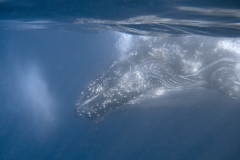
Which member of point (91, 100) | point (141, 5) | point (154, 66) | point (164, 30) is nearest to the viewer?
point (141, 5)

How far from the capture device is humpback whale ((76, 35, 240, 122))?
13.1 metres

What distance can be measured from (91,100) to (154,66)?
4.87 metres

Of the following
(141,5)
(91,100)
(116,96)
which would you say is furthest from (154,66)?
(141,5)

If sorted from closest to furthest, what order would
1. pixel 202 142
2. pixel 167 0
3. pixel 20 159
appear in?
pixel 167 0 → pixel 202 142 → pixel 20 159

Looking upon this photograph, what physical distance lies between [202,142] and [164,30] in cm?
4955

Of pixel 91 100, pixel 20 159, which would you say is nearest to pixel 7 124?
pixel 20 159

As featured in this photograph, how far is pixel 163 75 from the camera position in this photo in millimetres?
13602

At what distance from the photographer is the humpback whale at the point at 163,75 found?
13.1m

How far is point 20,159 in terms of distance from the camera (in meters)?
97.6

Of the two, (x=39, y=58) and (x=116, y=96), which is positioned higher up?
(x=116, y=96)

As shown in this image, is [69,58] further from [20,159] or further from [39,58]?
[20,159]

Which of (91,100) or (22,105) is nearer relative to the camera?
(91,100)

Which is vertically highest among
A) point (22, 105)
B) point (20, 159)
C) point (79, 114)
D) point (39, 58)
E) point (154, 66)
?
point (154, 66)

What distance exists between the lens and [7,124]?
212 ft
